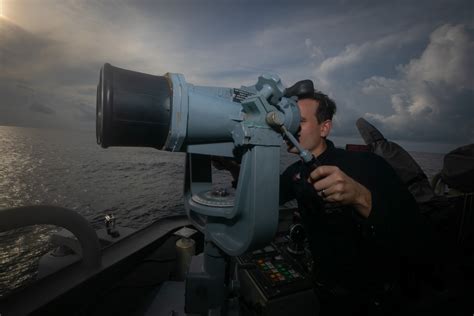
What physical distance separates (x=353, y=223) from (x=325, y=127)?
109 centimetres

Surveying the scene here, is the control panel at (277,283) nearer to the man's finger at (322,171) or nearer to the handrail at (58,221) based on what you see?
the man's finger at (322,171)

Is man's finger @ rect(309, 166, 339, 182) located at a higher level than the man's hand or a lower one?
higher

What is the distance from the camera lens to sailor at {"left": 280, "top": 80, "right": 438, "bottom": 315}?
1.22 m

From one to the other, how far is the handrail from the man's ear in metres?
2.87

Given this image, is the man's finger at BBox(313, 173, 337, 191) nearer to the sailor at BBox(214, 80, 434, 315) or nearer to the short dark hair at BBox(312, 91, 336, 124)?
the sailor at BBox(214, 80, 434, 315)

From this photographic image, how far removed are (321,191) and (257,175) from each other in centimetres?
36

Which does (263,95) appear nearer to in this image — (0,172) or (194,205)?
(194,205)

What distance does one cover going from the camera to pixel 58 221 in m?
2.04

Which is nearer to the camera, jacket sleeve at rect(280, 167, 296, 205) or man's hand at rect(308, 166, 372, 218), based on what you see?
man's hand at rect(308, 166, 372, 218)

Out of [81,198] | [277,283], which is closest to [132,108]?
[277,283]

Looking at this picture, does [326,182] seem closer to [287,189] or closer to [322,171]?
[322,171]

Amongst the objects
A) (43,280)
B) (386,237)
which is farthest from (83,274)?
(386,237)

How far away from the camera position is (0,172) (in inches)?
1720

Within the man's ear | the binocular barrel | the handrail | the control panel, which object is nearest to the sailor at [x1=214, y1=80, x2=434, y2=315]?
the man's ear
